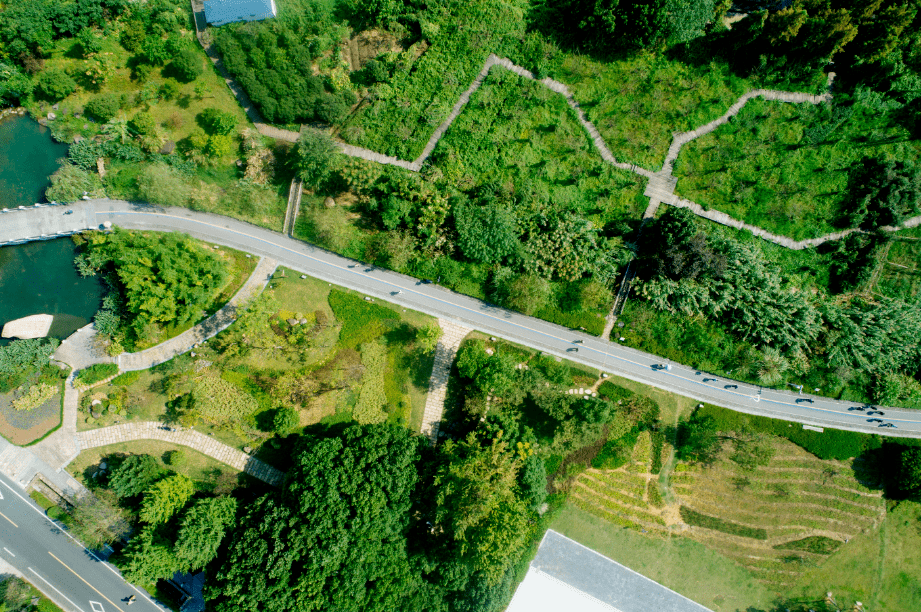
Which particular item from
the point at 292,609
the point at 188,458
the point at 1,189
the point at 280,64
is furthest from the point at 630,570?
the point at 1,189

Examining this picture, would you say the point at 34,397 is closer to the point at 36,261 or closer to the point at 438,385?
the point at 36,261

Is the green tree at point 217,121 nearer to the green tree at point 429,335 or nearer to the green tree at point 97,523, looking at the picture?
the green tree at point 429,335

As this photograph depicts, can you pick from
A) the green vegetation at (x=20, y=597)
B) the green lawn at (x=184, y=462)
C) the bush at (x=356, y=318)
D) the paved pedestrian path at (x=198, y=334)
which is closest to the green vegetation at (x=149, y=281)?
the paved pedestrian path at (x=198, y=334)

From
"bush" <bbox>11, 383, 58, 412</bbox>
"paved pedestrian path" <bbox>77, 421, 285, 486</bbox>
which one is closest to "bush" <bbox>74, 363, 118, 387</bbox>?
"bush" <bbox>11, 383, 58, 412</bbox>

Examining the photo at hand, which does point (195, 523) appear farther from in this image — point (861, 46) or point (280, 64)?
point (861, 46)

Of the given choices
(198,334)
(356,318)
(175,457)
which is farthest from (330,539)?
(198,334)

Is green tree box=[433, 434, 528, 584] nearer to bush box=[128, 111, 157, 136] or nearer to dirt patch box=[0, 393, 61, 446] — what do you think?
dirt patch box=[0, 393, 61, 446]
